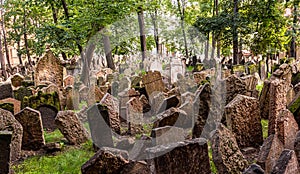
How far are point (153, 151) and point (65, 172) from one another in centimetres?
201

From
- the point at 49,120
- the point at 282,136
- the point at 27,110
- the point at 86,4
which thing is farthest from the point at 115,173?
the point at 86,4

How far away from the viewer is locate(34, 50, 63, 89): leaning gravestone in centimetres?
991

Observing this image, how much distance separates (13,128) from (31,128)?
0.43 m

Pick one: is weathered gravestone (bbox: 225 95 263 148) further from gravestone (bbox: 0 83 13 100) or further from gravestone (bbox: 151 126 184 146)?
gravestone (bbox: 0 83 13 100)

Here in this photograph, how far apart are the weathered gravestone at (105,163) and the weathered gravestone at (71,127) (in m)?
1.93

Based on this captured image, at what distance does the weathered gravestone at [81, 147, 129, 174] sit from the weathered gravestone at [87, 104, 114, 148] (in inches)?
47.7

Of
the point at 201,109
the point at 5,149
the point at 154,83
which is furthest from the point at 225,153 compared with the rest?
the point at 154,83

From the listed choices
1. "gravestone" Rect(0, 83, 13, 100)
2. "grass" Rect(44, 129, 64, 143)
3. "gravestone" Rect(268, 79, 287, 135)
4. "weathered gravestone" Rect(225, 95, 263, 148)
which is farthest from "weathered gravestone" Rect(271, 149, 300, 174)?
"gravestone" Rect(0, 83, 13, 100)

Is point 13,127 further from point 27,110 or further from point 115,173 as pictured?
point 115,173

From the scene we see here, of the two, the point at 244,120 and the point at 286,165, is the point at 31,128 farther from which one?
the point at 286,165

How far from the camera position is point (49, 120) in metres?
6.70

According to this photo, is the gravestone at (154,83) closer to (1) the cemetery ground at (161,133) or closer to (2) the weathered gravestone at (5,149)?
(1) the cemetery ground at (161,133)

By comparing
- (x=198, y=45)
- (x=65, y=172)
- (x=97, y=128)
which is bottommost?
(x=65, y=172)

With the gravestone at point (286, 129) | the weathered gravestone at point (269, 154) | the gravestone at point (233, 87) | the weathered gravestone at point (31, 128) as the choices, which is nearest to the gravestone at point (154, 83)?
the gravestone at point (233, 87)
